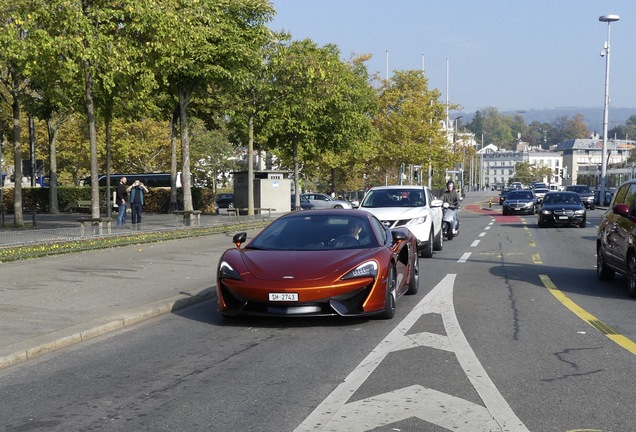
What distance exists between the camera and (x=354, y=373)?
6.91 metres

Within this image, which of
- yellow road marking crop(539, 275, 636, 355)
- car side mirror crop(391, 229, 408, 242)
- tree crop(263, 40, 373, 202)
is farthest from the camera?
tree crop(263, 40, 373, 202)

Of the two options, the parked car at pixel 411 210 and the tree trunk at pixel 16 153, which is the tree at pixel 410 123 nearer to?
the tree trunk at pixel 16 153

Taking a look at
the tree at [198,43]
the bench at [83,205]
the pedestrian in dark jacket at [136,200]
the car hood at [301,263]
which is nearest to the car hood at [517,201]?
the tree at [198,43]

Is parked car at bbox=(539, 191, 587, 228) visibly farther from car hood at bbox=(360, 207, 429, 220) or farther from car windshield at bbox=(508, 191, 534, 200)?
car hood at bbox=(360, 207, 429, 220)

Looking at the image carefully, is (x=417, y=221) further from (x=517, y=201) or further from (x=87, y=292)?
(x=517, y=201)

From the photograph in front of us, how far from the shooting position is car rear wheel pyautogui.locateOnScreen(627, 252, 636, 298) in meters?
11.8

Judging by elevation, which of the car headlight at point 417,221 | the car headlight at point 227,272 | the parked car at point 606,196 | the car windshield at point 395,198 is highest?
the car windshield at point 395,198

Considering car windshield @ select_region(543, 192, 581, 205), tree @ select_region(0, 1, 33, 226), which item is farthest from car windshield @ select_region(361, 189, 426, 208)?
car windshield @ select_region(543, 192, 581, 205)

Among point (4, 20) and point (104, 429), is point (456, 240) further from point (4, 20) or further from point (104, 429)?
point (104, 429)

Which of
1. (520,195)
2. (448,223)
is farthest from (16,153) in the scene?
(520,195)

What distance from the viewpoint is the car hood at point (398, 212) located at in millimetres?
17906

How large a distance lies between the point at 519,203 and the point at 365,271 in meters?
40.2

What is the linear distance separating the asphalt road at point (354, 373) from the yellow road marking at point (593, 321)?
1.1 inches

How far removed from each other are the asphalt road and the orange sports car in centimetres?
27
